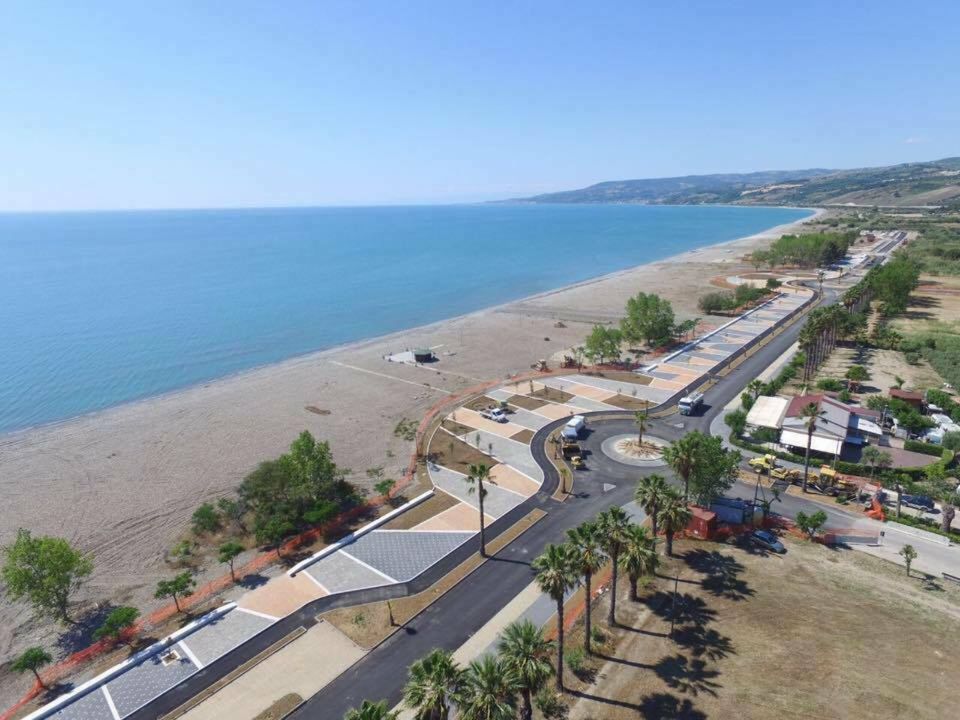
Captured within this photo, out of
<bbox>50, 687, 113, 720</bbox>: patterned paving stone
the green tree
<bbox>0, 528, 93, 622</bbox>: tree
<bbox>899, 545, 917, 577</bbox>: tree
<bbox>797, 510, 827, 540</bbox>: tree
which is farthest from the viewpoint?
the green tree

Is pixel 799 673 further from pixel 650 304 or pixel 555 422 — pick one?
pixel 650 304

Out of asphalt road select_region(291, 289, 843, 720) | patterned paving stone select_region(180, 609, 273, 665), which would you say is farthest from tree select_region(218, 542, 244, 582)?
asphalt road select_region(291, 289, 843, 720)

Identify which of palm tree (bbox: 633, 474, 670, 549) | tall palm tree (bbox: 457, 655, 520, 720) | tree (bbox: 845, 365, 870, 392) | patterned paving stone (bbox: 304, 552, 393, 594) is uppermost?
tall palm tree (bbox: 457, 655, 520, 720)

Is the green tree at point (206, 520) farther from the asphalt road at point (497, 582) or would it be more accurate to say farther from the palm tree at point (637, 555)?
the palm tree at point (637, 555)

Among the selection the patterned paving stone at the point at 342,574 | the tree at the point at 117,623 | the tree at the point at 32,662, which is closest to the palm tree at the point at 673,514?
the patterned paving stone at the point at 342,574

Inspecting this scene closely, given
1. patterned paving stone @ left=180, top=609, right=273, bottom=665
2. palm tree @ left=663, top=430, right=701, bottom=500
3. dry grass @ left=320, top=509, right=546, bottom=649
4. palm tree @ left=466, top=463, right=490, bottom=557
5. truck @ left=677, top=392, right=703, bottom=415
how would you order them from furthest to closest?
1. truck @ left=677, top=392, right=703, bottom=415
2. palm tree @ left=663, top=430, right=701, bottom=500
3. palm tree @ left=466, top=463, right=490, bottom=557
4. dry grass @ left=320, top=509, right=546, bottom=649
5. patterned paving stone @ left=180, top=609, right=273, bottom=665

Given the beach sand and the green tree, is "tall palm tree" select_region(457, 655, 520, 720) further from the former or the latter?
the green tree
